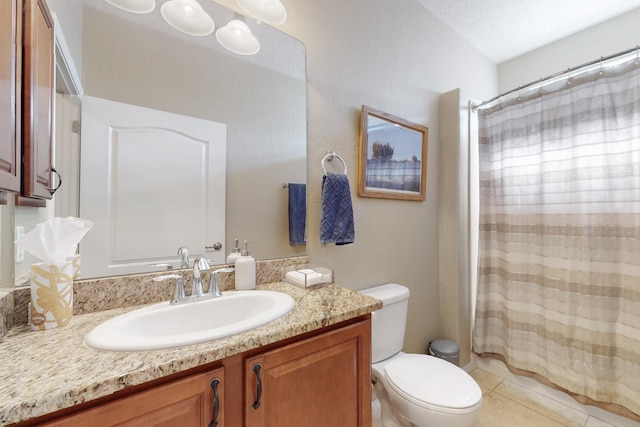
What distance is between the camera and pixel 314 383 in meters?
0.84

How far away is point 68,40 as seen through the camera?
35.8 inches

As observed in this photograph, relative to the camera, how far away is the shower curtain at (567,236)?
1.44 m

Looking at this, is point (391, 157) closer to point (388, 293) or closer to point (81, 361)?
point (388, 293)

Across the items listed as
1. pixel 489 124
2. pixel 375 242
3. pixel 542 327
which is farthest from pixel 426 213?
pixel 542 327

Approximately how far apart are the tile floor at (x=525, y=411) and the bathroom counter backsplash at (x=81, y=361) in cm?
129

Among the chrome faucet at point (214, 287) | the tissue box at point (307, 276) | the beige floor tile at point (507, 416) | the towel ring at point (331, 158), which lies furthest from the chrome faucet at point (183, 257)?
the beige floor tile at point (507, 416)

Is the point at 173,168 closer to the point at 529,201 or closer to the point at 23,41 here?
the point at 23,41

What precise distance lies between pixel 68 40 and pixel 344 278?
58.0 inches

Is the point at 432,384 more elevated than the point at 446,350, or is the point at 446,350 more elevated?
the point at 432,384

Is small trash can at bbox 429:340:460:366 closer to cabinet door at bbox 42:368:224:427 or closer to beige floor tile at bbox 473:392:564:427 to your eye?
beige floor tile at bbox 473:392:564:427

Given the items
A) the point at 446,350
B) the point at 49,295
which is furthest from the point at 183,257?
the point at 446,350

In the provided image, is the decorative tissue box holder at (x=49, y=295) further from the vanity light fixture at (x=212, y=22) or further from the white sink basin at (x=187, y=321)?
the vanity light fixture at (x=212, y=22)

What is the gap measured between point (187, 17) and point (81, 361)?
1.20 meters

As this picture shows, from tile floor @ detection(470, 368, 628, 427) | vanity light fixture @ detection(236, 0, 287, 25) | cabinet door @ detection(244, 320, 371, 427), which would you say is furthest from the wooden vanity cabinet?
vanity light fixture @ detection(236, 0, 287, 25)
